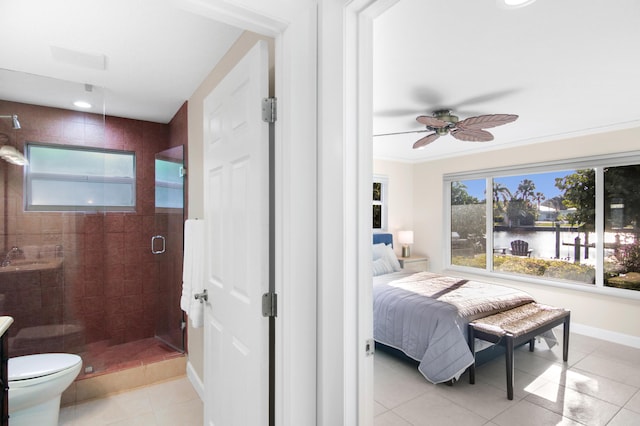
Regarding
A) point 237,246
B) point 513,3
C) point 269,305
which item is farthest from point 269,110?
point 513,3

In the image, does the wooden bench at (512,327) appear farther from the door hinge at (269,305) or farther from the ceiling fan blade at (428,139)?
the door hinge at (269,305)

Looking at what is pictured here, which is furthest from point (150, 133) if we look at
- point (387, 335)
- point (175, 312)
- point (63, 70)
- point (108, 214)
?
point (387, 335)

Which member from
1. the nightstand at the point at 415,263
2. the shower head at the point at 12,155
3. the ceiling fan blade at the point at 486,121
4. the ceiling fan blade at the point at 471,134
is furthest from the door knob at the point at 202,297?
the nightstand at the point at 415,263

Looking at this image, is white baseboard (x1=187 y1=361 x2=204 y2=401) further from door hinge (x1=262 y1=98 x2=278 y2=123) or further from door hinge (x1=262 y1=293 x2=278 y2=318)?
door hinge (x1=262 y1=98 x2=278 y2=123)

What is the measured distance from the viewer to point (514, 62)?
226 centimetres

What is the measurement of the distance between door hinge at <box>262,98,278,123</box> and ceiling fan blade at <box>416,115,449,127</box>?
1882 millimetres

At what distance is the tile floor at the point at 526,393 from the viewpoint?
7.50 ft

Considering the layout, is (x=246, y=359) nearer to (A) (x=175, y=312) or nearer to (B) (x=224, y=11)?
(B) (x=224, y=11)

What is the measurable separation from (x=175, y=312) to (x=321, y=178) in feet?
8.55

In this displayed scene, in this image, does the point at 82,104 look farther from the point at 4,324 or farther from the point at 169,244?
the point at 4,324

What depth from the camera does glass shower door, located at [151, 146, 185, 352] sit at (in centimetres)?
300

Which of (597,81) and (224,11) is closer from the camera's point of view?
(224,11)

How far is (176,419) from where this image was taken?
221cm

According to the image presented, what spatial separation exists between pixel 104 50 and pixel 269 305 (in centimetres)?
191
